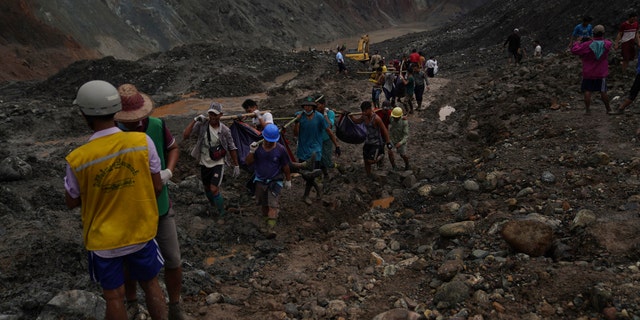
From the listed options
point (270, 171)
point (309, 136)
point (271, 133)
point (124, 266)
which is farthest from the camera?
point (309, 136)

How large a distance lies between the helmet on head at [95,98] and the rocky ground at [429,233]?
180cm

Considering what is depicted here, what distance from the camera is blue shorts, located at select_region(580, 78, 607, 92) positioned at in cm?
778

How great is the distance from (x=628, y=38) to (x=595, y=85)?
3.04 metres

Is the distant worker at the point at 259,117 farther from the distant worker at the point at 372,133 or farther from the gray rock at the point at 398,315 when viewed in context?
the gray rock at the point at 398,315

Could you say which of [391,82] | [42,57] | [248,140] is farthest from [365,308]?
[42,57]

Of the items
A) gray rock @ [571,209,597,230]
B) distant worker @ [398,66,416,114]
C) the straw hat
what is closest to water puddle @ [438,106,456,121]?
distant worker @ [398,66,416,114]

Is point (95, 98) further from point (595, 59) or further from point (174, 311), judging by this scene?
point (595, 59)

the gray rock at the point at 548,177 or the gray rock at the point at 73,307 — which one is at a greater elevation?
the gray rock at the point at 73,307

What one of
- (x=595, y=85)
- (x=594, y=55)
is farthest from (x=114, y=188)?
(x=595, y=85)

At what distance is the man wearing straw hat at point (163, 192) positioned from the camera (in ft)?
10.8

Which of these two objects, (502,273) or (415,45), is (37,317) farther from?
(415,45)

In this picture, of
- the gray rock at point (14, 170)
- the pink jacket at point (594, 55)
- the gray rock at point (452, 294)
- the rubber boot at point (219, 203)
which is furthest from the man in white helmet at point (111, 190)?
the pink jacket at point (594, 55)

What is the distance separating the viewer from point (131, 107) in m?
3.33

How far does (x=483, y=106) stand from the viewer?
38.5 feet
